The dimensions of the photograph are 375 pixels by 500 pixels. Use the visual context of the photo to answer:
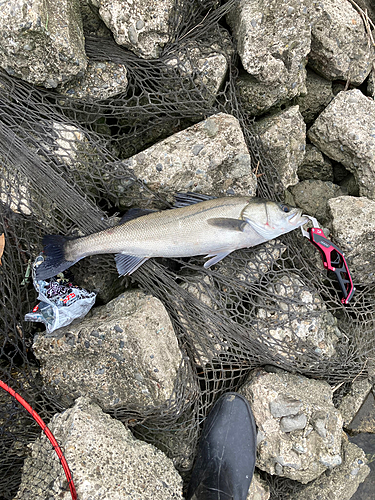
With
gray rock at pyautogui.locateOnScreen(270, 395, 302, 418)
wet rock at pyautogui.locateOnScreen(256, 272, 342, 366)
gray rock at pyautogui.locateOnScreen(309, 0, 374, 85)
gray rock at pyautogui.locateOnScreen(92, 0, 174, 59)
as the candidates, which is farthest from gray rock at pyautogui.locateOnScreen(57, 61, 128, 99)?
gray rock at pyautogui.locateOnScreen(270, 395, 302, 418)

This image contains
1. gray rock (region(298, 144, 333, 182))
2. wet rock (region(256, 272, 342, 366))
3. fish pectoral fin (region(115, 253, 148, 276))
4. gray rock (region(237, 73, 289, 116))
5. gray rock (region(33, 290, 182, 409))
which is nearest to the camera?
gray rock (region(33, 290, 182, 409))

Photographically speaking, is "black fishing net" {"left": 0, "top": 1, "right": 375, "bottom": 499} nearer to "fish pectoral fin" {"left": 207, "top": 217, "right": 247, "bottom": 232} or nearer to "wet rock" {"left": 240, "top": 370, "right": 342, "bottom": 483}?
"wet rock" {"left": 240, "top": 370, "right": 342, "bottom": 483}

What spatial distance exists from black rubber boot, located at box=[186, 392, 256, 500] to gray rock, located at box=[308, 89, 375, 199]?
8.87 feet

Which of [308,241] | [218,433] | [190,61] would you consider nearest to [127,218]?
[190,61]

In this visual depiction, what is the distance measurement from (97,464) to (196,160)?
258 centimetres

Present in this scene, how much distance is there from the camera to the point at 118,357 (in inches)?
117

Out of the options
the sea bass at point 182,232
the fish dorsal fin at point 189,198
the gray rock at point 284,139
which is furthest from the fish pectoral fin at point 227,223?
the gray rock at point 284,139

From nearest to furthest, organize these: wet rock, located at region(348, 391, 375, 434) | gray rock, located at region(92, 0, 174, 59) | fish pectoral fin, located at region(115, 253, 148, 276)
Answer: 1. gray rock, located at region(92, 0, 174, 59)
2. fish pectoral fin, located at region(115, 253, 148, 276)
3. wet rock, located at region(348, 391, 375, 434)

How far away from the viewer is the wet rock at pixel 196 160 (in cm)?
332

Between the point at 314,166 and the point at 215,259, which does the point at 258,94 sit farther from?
the point at 215,259

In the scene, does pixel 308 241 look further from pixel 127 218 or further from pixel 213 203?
pixel 127 218

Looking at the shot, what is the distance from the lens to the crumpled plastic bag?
3107mm

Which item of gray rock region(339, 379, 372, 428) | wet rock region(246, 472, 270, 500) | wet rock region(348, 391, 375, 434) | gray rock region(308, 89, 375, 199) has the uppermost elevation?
gray rock region(308, 89, 375, 199)

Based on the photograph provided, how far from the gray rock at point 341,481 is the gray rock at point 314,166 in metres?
2.96
